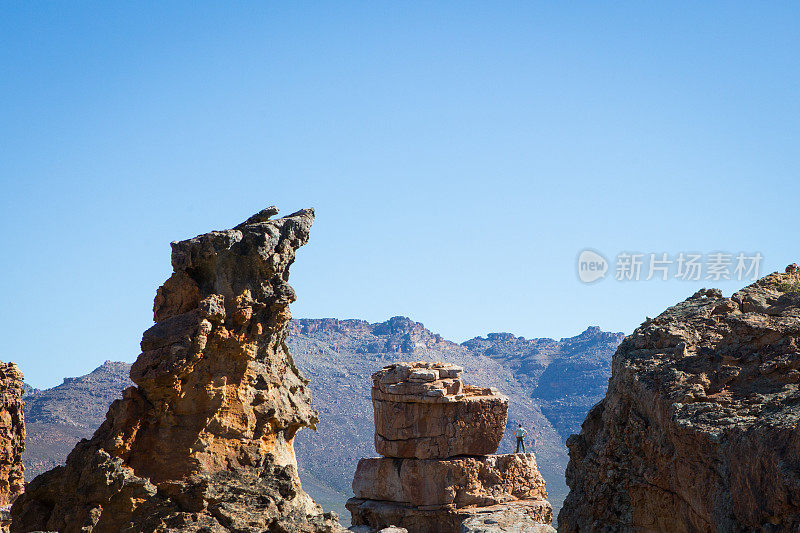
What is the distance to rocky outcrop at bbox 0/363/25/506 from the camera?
55.3ft

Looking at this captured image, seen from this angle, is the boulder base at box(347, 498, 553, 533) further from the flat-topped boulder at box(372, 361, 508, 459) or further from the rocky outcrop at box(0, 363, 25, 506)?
the rocky outcrop at box(0, 363, 25, 506)

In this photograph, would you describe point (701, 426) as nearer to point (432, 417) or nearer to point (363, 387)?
point (432, 417)

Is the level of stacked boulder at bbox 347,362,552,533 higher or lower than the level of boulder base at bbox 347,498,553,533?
higher

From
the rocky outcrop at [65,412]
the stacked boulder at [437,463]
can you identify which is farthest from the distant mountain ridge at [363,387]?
the stacked boulder at [437,463]

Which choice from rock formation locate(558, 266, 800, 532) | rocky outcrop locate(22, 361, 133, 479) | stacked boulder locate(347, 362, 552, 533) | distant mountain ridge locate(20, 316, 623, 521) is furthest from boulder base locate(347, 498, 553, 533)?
distant mountain ridge locate(20, 316, 623, 521)

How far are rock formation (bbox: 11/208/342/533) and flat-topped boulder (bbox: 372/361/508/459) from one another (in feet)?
23.8

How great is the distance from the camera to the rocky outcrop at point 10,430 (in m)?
16.8

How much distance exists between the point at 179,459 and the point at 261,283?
238 cm

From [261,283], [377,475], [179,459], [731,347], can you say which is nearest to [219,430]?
[179,459]

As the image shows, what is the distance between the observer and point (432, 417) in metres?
19.9

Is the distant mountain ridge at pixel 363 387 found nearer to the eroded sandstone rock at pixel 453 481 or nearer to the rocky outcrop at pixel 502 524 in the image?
the eroded sandstone rock at pixel 453 481

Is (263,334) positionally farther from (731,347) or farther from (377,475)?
(377,475)

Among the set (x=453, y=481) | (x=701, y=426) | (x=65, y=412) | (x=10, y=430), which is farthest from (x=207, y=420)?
(x=65, y=412)

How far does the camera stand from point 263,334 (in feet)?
39.5
